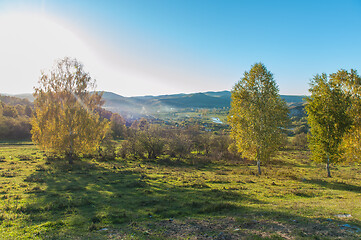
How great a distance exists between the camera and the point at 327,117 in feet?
96.2

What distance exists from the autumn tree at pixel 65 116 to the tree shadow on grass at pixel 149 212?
13566 mm

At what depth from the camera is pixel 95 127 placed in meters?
41.2

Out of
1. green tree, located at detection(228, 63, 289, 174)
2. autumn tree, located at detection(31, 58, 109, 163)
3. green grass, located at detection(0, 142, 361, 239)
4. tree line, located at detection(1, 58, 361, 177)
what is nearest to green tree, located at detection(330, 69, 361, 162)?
tree line, located at detection(1, 58, 361, 177)

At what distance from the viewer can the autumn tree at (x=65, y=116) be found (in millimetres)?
36406

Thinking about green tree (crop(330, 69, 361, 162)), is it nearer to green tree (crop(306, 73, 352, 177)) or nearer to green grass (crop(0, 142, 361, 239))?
green tree (crop(306, 73, 352, 177))

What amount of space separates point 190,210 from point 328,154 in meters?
27.0

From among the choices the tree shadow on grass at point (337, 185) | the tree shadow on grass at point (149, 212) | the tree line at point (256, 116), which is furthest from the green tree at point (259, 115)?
the tree shadow on grass at point (149, 212)

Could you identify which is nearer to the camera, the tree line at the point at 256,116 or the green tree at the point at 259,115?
the tree line at the point at 256,116

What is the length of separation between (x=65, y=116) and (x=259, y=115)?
120 ft

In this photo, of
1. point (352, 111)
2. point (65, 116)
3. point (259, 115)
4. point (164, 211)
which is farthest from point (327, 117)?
point (65, 116)

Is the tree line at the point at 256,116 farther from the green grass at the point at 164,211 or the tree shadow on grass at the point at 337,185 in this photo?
the green grass at the point at 164,211

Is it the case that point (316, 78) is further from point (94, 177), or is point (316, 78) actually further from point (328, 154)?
point (94, 177)

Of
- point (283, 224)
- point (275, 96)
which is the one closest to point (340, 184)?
point (275, 96)

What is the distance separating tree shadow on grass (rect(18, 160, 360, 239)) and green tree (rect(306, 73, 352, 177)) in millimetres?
19078
